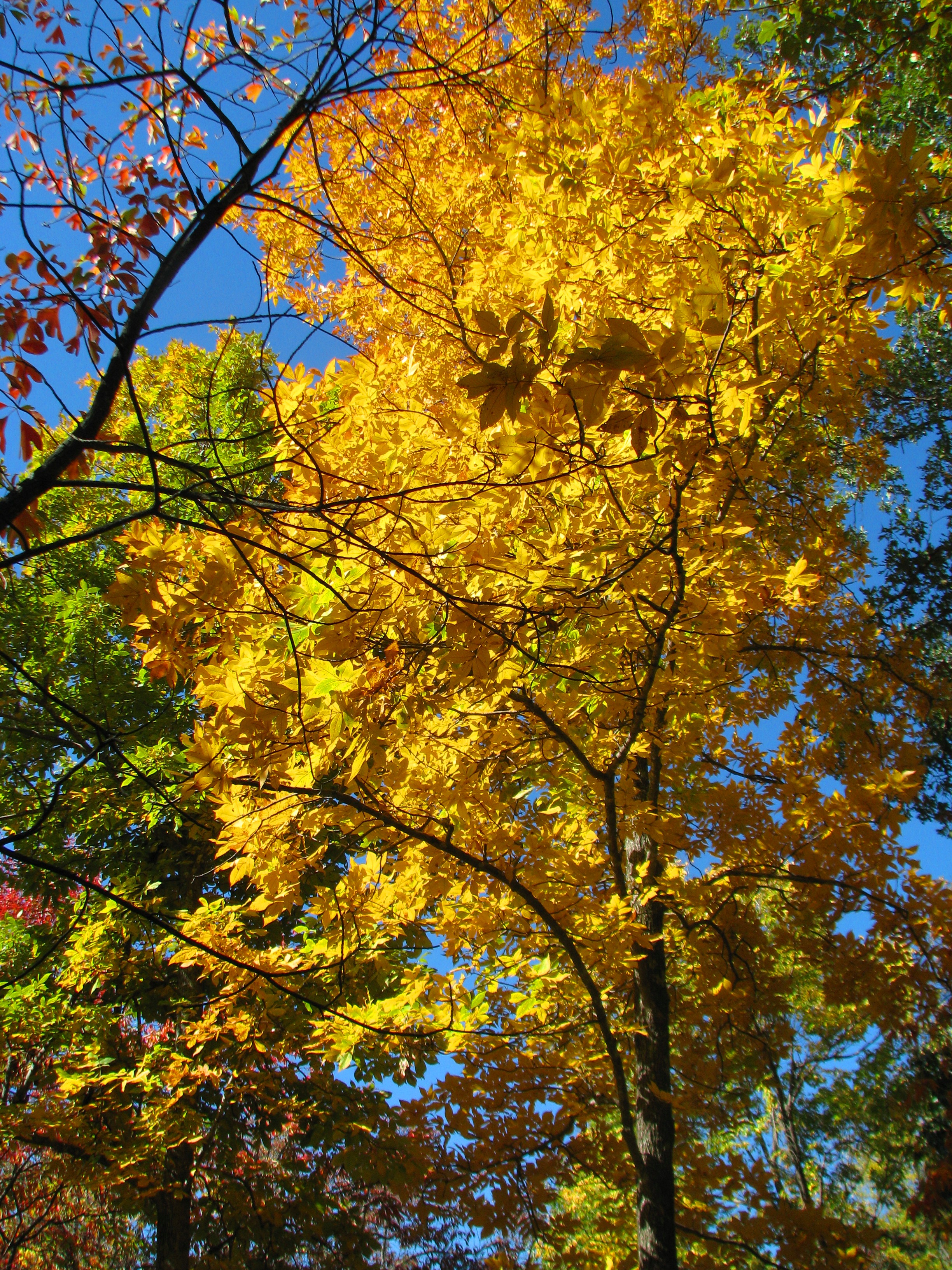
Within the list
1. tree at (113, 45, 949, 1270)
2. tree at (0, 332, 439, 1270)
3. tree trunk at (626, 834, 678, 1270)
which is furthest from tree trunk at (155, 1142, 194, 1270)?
tree trunk at (626, 834, 678, 1270)

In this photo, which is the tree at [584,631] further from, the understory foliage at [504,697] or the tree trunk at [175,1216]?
the tree trunk at [175,1216]

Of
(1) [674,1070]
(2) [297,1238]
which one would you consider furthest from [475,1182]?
(2) [297,1238]

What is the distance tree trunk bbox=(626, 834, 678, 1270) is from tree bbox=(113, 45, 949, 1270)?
0.06ft

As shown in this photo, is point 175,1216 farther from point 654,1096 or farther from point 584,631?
point 584,631

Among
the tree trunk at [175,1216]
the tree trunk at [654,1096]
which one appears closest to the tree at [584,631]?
the tree trunk at [654,1096]

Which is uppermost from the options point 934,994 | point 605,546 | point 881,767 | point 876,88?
point 876,88

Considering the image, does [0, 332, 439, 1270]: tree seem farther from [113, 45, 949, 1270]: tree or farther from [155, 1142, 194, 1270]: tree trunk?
[113, 45, 949, 1270]: tree

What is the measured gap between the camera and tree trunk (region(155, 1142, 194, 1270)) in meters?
4.98

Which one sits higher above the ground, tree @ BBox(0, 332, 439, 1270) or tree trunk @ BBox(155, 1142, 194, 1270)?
tree @ BBox(0, 332, 439, 1270)

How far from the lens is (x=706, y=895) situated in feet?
12.1

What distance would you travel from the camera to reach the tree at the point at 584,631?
173 centimetres

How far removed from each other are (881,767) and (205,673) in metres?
3.45

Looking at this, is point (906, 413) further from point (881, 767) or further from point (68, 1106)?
point (68, 1106)

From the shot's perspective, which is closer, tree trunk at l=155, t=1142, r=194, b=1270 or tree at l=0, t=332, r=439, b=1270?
tree at l=0, t=332, r=439, b=1270
